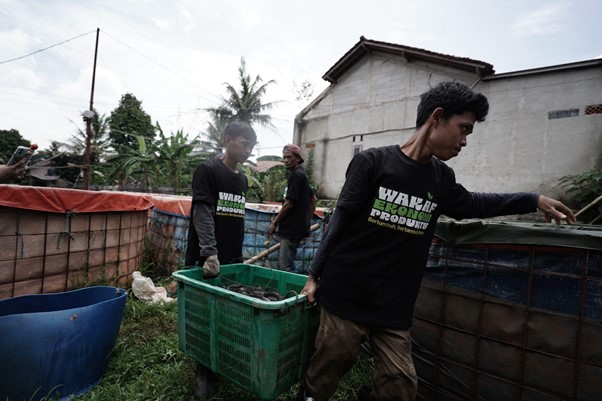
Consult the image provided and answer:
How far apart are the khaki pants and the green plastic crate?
0.14 meters

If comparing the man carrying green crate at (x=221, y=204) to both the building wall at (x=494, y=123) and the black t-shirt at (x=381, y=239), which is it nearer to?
the black t-shirt at (x=381, y=239)

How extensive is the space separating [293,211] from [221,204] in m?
1.75

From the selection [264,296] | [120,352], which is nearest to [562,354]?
[264,296]

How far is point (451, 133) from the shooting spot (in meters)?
1.57

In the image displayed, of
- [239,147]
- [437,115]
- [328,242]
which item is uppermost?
[437,115]

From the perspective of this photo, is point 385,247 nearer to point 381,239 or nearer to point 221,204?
point 381,239

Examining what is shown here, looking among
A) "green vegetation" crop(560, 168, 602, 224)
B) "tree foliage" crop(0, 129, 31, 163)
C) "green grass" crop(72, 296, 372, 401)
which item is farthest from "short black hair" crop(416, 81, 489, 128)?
"tree foliage" crop(0, 129, 31, 163)

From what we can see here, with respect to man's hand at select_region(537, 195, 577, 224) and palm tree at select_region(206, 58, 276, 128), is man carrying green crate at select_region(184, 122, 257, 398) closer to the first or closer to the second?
man's hand at select_region(537, 195, 577, 224)

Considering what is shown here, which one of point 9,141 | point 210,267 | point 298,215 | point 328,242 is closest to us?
point 328,242

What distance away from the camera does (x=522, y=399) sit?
1.77 metres

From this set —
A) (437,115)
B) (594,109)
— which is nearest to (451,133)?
(437,115)

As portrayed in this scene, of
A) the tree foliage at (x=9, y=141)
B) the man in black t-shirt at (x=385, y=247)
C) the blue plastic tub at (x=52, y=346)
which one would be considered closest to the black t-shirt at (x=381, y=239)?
the man in black t-shirt at (x=385, y=247)

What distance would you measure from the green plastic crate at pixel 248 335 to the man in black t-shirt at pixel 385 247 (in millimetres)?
139

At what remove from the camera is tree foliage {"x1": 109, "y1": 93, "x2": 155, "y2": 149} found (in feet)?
81.5
